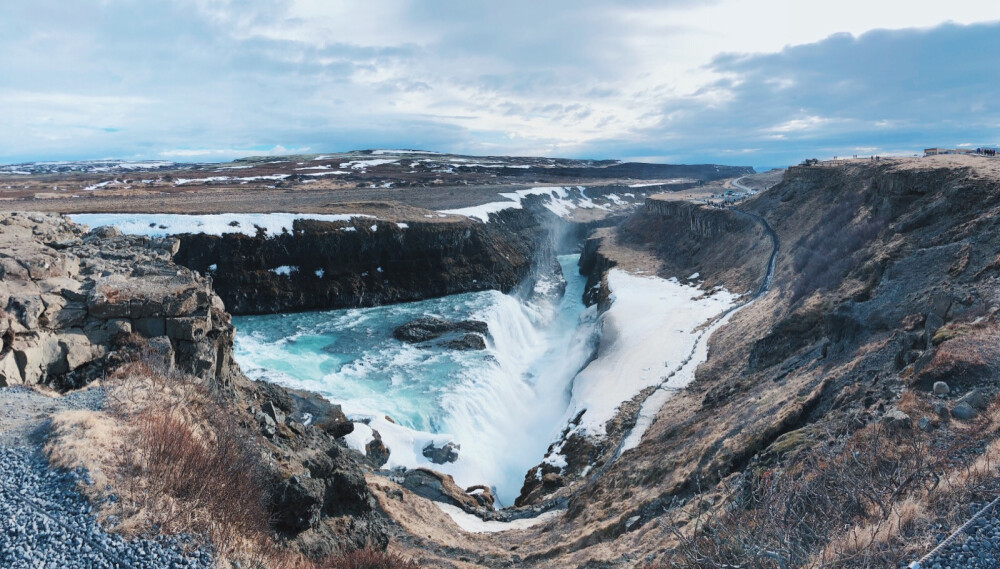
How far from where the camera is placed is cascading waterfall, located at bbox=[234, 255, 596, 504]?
23844 millimetres

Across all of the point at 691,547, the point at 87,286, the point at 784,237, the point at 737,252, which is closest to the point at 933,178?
the point at 784,237

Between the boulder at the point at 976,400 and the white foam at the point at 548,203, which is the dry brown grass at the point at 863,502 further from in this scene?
the white foam at the point at 548,203

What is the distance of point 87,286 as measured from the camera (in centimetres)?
1182

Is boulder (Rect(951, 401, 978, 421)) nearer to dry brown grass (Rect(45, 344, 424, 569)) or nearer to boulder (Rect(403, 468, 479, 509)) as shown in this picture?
dry brown grass (Rect(45, 344, 424, 569))

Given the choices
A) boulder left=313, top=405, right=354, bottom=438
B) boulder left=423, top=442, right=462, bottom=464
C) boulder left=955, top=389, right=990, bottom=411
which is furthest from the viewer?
boulder left=423, top=442, right=462, bottom=464

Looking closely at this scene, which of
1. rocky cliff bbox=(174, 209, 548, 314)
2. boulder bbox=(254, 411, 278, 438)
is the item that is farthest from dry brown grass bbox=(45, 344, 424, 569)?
rocky cliff bbox=(174, 209, 548, 314)

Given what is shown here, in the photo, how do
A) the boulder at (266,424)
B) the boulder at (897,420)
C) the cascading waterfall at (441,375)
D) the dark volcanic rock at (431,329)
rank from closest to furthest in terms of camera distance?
the boulder at (897,420) < the boulder at (266,424) < the cascading waterfall at (441,375) < the dark volcanic rock at (431,329)

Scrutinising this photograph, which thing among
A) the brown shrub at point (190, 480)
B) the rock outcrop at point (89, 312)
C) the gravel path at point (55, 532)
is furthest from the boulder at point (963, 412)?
the rock outcrop at point (89, 312)

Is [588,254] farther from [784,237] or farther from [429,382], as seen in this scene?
[429,382]

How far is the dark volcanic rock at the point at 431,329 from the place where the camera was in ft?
119

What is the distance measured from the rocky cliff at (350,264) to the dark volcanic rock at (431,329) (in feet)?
26.1

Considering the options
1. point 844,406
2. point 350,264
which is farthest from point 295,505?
point 350,264

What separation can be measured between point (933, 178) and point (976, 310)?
16.4 metres

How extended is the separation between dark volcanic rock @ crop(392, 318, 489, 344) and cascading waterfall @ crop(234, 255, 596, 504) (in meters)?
0.77
